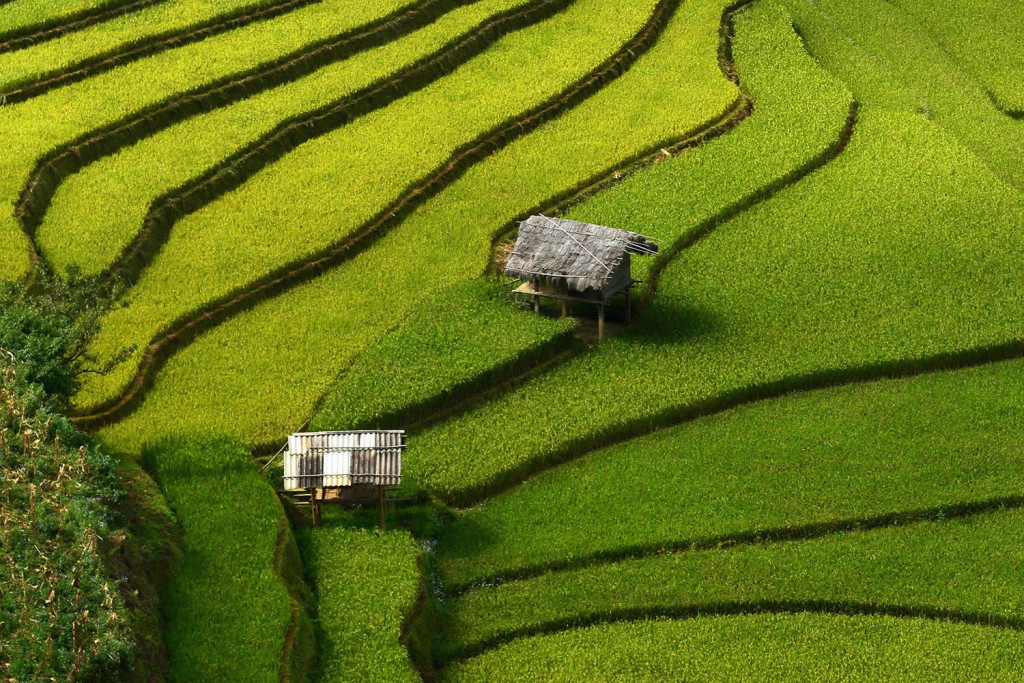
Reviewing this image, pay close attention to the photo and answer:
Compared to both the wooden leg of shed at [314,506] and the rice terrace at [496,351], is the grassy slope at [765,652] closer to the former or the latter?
the rice terrace at [496,351]

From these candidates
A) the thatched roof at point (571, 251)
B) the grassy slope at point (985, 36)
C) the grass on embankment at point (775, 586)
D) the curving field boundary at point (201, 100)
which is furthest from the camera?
the grassy slope at point (985, 36)

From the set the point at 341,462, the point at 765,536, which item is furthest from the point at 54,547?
the point at 765,536

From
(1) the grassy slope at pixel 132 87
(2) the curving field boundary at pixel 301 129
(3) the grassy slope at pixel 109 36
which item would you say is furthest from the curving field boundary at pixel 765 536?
(3) the grassy slope at pixel 109 36

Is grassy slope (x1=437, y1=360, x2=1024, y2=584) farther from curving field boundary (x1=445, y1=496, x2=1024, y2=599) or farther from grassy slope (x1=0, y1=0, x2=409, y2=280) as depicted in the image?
grassy slope (x1=0, y1=0, x2=409, y2=280)

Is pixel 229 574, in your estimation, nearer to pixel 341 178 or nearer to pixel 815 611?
pixel 815 611

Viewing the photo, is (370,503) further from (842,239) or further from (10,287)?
(842,239)
